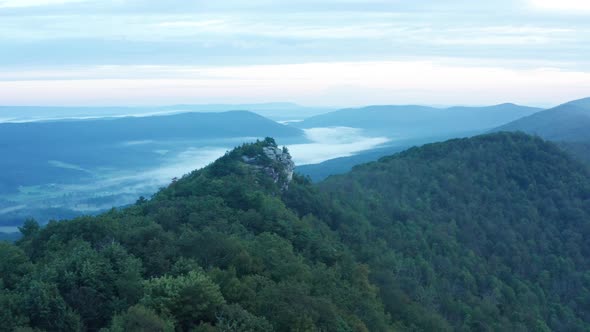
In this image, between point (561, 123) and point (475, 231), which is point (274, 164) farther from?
point (561, 123)

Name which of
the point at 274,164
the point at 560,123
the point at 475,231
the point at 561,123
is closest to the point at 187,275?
the point at 274,164

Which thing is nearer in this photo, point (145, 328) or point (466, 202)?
point (145, 328)

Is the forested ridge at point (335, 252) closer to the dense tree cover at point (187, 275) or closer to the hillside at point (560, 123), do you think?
the dense tree cover at point (187, 275)

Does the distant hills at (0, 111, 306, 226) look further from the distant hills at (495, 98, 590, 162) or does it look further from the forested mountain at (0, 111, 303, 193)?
the distant hills at (495, 98, 590, 162)

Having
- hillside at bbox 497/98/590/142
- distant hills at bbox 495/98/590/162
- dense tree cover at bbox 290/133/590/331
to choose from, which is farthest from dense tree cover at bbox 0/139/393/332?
hillside at bbox 497/98/590/142

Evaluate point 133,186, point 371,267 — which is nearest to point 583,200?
point 371,267

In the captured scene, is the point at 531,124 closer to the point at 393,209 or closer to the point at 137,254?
the point at 393,209
